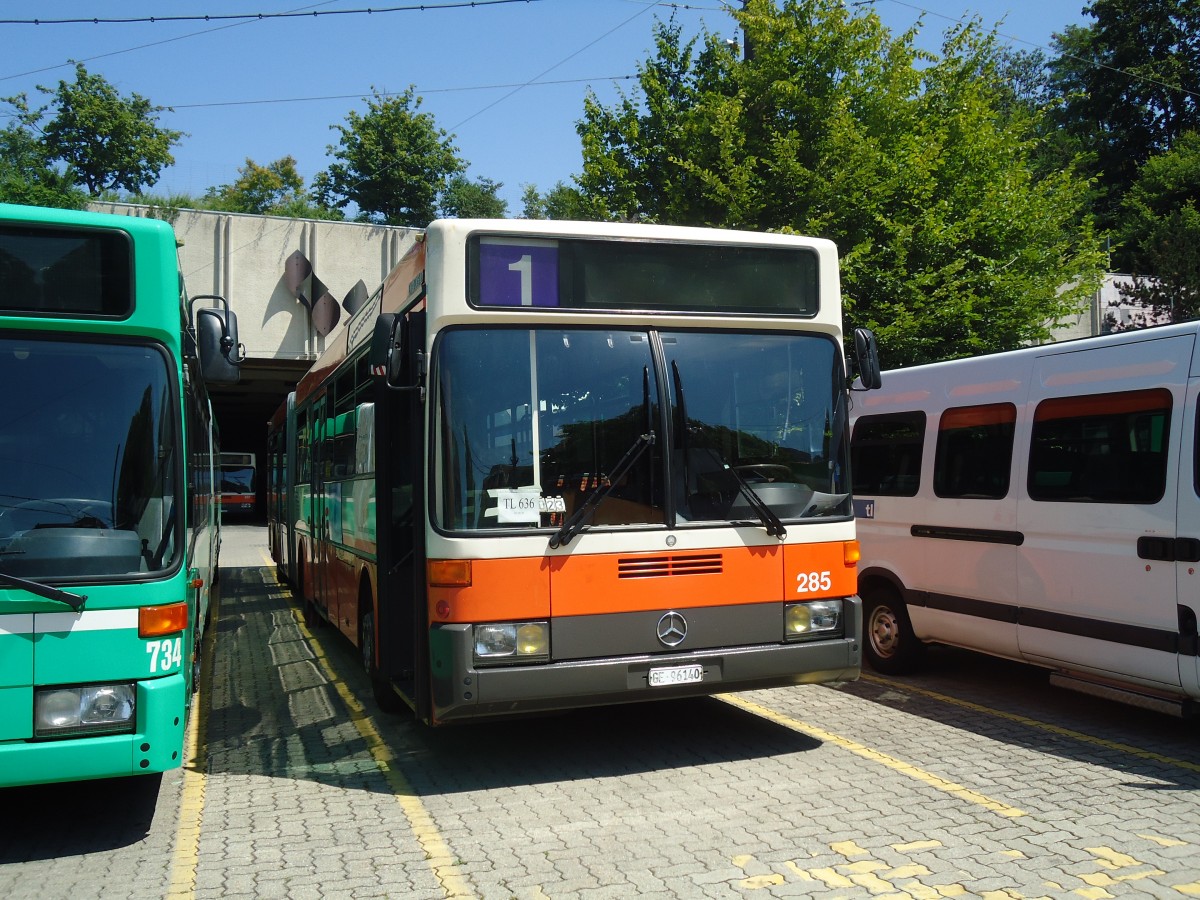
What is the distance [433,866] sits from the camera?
4.88 metres

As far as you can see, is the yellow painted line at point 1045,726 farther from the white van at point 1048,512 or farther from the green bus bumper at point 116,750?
the green bus bumper at point 116,750

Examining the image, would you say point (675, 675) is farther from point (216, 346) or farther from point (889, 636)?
point (889, 636)

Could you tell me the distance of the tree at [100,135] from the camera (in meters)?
57.7

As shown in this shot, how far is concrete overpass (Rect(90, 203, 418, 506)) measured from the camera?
29531 millimetres

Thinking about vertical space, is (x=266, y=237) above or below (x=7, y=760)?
above

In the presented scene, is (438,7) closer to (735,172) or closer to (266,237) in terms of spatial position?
(735,172)

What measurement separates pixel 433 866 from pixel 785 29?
14.3 m

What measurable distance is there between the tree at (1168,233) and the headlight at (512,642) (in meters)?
26.4

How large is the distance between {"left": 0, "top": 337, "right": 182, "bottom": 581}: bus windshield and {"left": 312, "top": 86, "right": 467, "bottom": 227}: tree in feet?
185

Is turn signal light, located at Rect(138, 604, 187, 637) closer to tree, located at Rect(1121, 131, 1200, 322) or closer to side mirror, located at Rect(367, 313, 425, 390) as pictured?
side mirror, located at Rect(367, 313, 425, 390)

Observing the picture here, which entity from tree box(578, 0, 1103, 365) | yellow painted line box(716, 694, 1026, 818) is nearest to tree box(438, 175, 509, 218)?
tree box(578, 0, 1103, 365)

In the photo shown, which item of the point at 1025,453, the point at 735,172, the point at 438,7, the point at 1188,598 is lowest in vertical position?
the point at 1188,598

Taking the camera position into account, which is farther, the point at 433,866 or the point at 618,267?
the point at 618,267

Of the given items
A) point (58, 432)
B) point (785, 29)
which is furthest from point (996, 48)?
point (58, 432)
